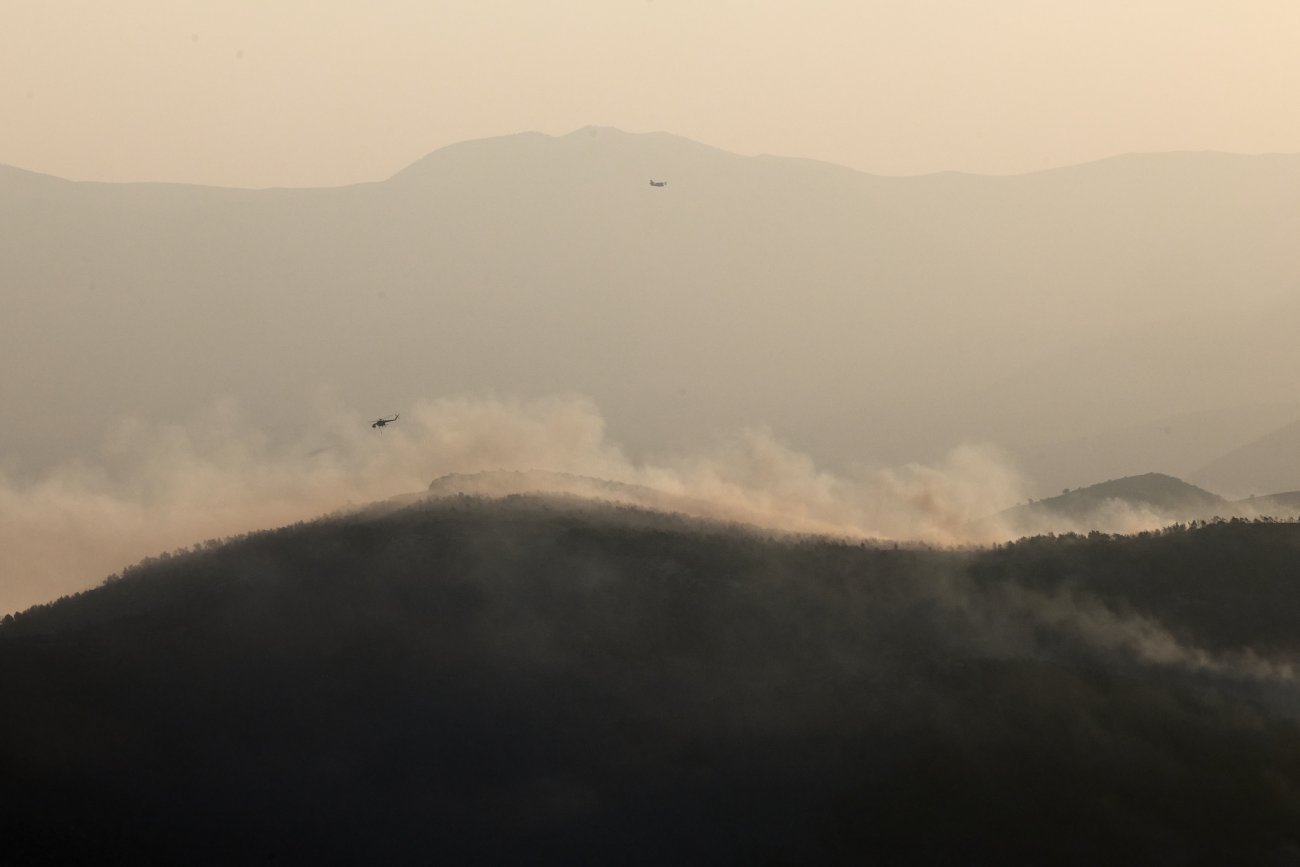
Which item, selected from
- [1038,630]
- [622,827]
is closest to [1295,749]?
[1038,630]

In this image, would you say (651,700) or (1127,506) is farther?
(1127,506)

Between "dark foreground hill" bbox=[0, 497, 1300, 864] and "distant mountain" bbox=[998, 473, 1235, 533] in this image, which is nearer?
"dark foreground hill" bbox=[0, 497, 1300, 864]

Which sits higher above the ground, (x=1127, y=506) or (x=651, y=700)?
(x=651, y=700)

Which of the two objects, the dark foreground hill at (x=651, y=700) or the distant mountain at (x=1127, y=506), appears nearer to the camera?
the dark foreground hill at (x=651, y=700)

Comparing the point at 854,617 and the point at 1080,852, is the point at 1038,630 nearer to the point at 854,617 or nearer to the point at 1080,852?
the point at 854,617

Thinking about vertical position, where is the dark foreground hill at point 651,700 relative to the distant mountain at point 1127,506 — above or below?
above
